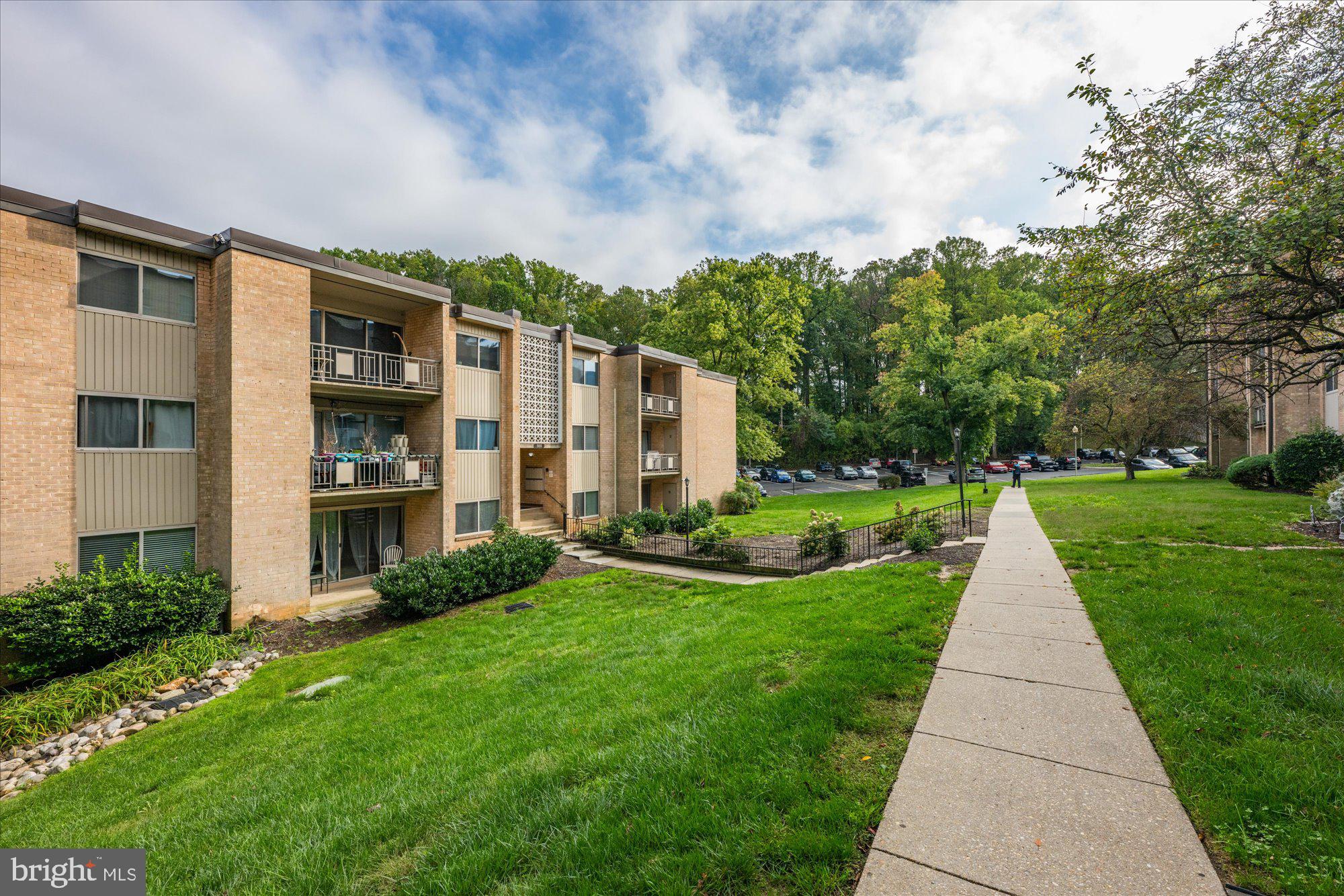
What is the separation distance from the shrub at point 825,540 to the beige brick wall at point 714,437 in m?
10.8

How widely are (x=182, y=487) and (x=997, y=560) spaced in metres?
16.2

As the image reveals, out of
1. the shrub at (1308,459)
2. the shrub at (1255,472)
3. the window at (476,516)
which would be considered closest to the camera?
the window at (476,516)

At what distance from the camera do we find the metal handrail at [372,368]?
12.2m

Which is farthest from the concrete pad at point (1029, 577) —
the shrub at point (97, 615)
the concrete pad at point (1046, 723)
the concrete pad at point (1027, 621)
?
the shrub at point (97, 615)

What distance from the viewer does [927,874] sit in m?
2.57

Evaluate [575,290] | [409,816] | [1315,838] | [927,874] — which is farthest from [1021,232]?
[575,290]

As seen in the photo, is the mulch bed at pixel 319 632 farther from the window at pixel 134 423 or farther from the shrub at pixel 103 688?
the window at pixel 134 423

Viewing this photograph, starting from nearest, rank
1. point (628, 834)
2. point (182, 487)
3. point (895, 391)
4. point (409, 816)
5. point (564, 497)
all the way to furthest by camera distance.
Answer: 1. point (628, 834)
2. point (409, 816)
3. point (182, 487)
4. point (564, 497)
5. point (895, 391)

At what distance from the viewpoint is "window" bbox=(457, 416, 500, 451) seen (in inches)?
598

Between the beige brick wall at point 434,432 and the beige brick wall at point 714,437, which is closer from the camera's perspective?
the beige brick wall at point 434,432

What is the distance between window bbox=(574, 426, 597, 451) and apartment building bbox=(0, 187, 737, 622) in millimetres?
2231

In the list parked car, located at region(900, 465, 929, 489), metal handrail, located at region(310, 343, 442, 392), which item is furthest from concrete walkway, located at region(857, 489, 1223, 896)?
parked car, located at region(900, 465, 929, 489)

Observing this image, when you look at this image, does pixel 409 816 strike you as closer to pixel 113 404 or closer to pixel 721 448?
pixel 113 404

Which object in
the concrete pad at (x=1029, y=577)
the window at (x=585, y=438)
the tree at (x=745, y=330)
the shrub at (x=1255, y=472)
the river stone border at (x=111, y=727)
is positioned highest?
the tree at (x=745, y=330)
